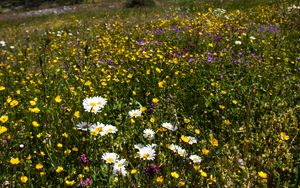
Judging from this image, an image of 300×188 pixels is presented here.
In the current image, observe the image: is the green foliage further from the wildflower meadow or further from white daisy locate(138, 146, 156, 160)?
white daisy locate(138, 146, 156, 160)

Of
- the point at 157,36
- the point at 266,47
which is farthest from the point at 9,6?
the point at 266,47

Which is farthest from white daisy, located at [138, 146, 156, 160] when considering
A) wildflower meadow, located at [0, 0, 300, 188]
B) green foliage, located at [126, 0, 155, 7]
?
green foliage, located at [126, 0, 155, 7]

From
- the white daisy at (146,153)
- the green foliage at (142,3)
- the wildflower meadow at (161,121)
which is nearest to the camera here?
the white daisy at (146,153)

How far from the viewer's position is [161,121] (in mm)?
3346

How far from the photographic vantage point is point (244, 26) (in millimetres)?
8383

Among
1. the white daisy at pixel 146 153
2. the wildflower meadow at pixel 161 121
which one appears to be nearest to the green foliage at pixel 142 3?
the wildflower meadow at pixel 161 121

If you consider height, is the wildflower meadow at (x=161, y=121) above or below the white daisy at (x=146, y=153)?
below

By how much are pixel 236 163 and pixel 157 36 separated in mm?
5812

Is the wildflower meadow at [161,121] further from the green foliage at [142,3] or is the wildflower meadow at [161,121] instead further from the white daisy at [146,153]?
the green foliage at [142,3]

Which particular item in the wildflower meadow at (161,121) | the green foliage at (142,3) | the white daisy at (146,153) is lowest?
the green foliage at (142,3)

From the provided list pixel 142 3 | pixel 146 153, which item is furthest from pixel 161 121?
pixel 142 3

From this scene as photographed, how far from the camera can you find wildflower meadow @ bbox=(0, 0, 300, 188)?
8.38 feet

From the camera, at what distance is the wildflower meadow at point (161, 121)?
8.38 ft

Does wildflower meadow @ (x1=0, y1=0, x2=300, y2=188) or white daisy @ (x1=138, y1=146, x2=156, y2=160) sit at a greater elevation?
white daisy @ (x1=138, y1=146, x2=156, y2=160)
